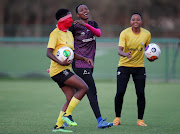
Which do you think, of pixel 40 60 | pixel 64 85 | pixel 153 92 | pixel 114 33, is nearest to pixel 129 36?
pixel 64 85

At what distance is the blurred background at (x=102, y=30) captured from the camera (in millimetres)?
20391

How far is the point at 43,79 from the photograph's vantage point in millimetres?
20906

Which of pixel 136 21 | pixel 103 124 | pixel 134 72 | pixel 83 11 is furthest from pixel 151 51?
pixel 103 124

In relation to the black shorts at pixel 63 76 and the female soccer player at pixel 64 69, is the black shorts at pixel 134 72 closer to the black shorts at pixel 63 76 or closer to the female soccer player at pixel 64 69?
the female soccer player at pixel 64 69

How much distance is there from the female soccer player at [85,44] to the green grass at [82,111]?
71 centimetres

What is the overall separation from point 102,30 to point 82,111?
28.4 meters

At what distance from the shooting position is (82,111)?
10.5 m

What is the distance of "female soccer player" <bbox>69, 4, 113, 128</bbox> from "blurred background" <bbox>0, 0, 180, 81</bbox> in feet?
37.8

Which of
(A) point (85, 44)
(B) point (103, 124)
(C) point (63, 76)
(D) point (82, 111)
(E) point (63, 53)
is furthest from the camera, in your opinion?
(D) point (82, 111)

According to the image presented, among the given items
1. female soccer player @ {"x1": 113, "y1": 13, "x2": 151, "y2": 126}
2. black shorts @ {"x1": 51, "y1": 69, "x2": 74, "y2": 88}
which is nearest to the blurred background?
female soccer player @ {"x1": 113, "y1": 13, "x2": 151, "y2": 126}

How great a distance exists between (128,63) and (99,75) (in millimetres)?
12418

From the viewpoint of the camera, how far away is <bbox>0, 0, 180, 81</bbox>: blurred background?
66.9ft

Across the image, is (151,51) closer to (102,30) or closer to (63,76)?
(63,76)

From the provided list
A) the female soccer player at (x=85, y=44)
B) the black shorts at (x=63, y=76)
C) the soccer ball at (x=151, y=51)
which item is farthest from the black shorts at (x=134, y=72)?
the black shorts at (x=63, y=76)
